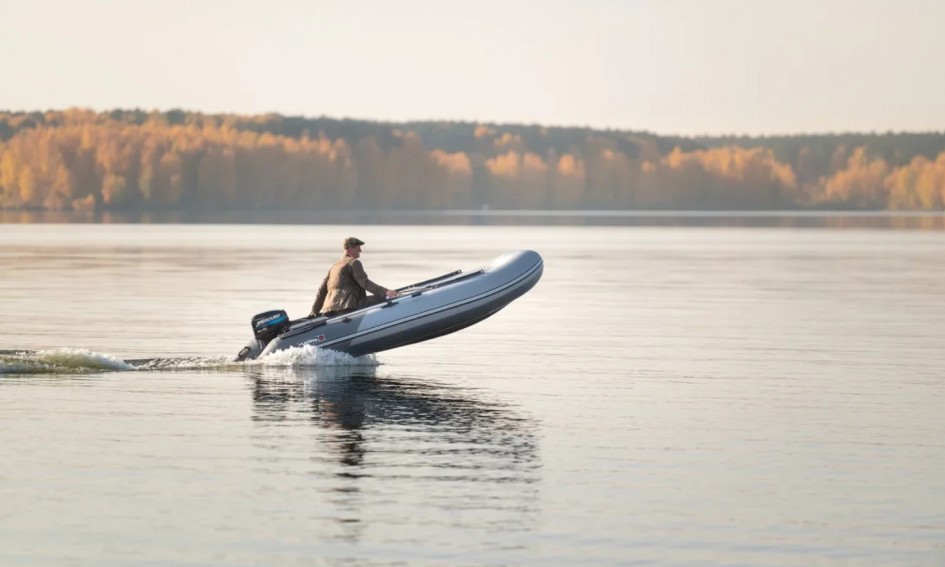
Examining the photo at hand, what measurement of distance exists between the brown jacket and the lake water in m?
0.74

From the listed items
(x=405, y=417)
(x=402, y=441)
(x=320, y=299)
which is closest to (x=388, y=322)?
(x=320, y=299)

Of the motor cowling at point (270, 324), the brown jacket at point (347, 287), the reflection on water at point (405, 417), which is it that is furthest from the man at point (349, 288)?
the reflection on water at point (405, 417)

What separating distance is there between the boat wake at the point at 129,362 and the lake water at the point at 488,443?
0.04 meters

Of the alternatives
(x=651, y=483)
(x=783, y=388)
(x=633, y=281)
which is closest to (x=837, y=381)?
(x=783, y=388)

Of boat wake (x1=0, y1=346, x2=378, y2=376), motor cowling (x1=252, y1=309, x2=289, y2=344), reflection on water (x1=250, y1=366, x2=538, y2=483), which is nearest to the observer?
reflection on water (x1=250, y1=366, x2=538, y2=483)

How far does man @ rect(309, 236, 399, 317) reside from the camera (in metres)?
21.0

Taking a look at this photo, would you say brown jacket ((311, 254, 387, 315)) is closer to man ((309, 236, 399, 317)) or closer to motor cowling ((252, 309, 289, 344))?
man ((309, 236, 399, 317))

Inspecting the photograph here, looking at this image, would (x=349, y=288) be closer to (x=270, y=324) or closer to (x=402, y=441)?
A: (x=270, y=324)

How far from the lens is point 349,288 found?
21.2 metres

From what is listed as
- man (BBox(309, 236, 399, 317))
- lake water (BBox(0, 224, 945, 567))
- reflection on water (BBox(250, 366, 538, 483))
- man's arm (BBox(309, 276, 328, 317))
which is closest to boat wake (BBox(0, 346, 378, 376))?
lake water (BBox(0, 224, 945, 567))

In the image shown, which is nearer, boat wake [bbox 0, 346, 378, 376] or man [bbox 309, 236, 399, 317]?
boat wake [bbox 0, 346, 378, 376]

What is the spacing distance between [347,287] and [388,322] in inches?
30.2

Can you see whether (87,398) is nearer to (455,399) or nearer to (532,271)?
(455,399)

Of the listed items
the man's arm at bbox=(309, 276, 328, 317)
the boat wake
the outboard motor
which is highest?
the man's arm at bbox=(309, 276, 328, 317)
